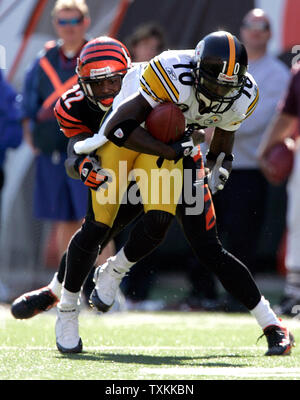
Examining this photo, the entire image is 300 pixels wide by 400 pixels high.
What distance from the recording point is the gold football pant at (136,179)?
4.04 m

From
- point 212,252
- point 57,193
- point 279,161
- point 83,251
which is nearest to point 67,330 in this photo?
point 83,251

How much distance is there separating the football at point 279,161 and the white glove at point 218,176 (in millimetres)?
1773

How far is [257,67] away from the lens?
248 inches

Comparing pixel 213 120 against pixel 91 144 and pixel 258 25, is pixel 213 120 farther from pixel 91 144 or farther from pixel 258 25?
pixel 258 25

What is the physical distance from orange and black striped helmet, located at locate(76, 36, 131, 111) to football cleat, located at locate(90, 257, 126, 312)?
2.53 feet

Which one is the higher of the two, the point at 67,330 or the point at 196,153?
the point at 196,153

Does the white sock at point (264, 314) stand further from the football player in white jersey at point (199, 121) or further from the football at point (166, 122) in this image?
the football at point (166, 122)

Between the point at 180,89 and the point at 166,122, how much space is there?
154mm

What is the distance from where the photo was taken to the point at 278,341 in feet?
13.5

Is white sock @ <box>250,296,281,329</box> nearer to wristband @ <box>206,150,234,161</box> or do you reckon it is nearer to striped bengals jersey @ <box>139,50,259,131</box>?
wristband @ <box>206,150,234,161</box>

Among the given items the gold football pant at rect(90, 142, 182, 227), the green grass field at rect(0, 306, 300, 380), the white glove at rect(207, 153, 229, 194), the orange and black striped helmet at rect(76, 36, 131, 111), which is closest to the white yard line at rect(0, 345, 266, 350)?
the green grass field at rect(0, 306, 300, 380)

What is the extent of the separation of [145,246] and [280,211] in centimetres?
332

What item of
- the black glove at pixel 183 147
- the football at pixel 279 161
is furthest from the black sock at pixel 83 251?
the football at pixel 279 161

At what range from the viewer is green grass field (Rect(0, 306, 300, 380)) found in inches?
136
